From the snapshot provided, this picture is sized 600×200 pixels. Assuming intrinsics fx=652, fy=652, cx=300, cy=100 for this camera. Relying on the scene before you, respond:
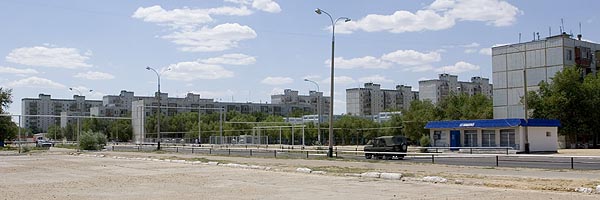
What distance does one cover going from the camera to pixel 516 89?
268ft

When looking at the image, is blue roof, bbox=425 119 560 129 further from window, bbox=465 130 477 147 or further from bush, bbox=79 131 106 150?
bush, bbox=79 131 106 150

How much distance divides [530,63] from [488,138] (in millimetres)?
26377

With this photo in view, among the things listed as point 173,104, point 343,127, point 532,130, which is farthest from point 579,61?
point 173,104

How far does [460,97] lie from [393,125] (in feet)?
40.3

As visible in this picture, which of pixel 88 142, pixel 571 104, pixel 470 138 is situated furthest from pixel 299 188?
pixel 88 142

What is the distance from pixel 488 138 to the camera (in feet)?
190

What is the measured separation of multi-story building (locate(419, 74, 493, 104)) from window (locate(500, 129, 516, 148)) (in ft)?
380

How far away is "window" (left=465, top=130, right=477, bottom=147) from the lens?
2337 inches

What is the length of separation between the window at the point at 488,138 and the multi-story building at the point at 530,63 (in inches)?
825

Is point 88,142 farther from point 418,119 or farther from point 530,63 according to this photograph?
point 530,63

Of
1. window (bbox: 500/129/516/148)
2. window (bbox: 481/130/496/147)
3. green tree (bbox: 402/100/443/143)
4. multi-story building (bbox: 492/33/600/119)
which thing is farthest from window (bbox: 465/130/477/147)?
green tree (bbox: 402/100/443/143)

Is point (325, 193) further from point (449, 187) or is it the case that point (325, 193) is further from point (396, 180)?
point (396, 180)

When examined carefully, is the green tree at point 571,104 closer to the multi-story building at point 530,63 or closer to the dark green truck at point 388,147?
the multi-story building at point 530,63

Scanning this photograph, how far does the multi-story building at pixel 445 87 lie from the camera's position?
177 m
